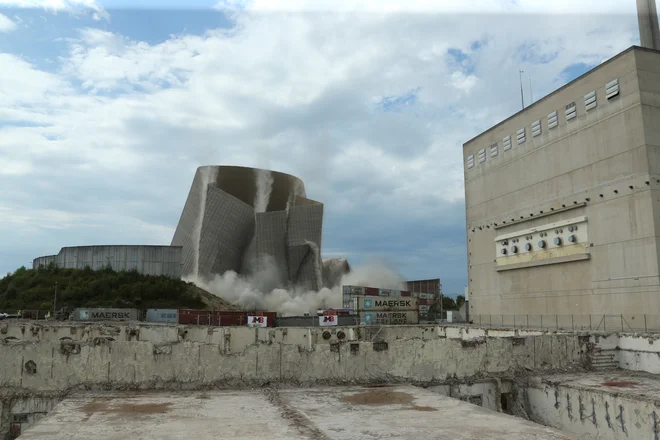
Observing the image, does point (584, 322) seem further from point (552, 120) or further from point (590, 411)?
point (590, 411)

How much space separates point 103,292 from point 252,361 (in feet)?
231

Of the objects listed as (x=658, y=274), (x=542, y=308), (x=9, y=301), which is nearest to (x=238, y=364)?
(x=658, y=274)

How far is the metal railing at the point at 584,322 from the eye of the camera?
26.1 metres

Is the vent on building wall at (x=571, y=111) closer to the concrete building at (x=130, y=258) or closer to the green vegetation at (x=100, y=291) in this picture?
the green vegetation at (x=100, y=291)

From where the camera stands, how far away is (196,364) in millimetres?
14070

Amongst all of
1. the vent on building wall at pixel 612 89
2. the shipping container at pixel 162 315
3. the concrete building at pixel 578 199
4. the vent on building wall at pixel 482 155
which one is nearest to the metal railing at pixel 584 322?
the concrete building at pixel 578 199

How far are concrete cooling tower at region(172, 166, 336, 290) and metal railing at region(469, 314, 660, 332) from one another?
57.8m

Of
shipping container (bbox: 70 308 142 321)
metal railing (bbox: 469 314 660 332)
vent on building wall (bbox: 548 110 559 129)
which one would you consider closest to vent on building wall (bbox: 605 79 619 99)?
vent on building wall (bbox: 548 110 559 129)

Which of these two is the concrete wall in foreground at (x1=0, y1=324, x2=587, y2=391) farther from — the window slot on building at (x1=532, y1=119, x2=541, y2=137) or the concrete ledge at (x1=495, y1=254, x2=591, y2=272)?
the window slot on building at (x1=532, y1=119, x2=541, y2=137)

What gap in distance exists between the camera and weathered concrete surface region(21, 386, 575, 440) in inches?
351

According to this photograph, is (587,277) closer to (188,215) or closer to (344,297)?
(344,297)

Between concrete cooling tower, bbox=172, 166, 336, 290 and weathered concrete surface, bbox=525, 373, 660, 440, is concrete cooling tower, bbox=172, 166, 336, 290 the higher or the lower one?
the higher one

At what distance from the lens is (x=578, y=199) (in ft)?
102

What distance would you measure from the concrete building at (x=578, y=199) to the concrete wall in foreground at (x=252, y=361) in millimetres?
12809
